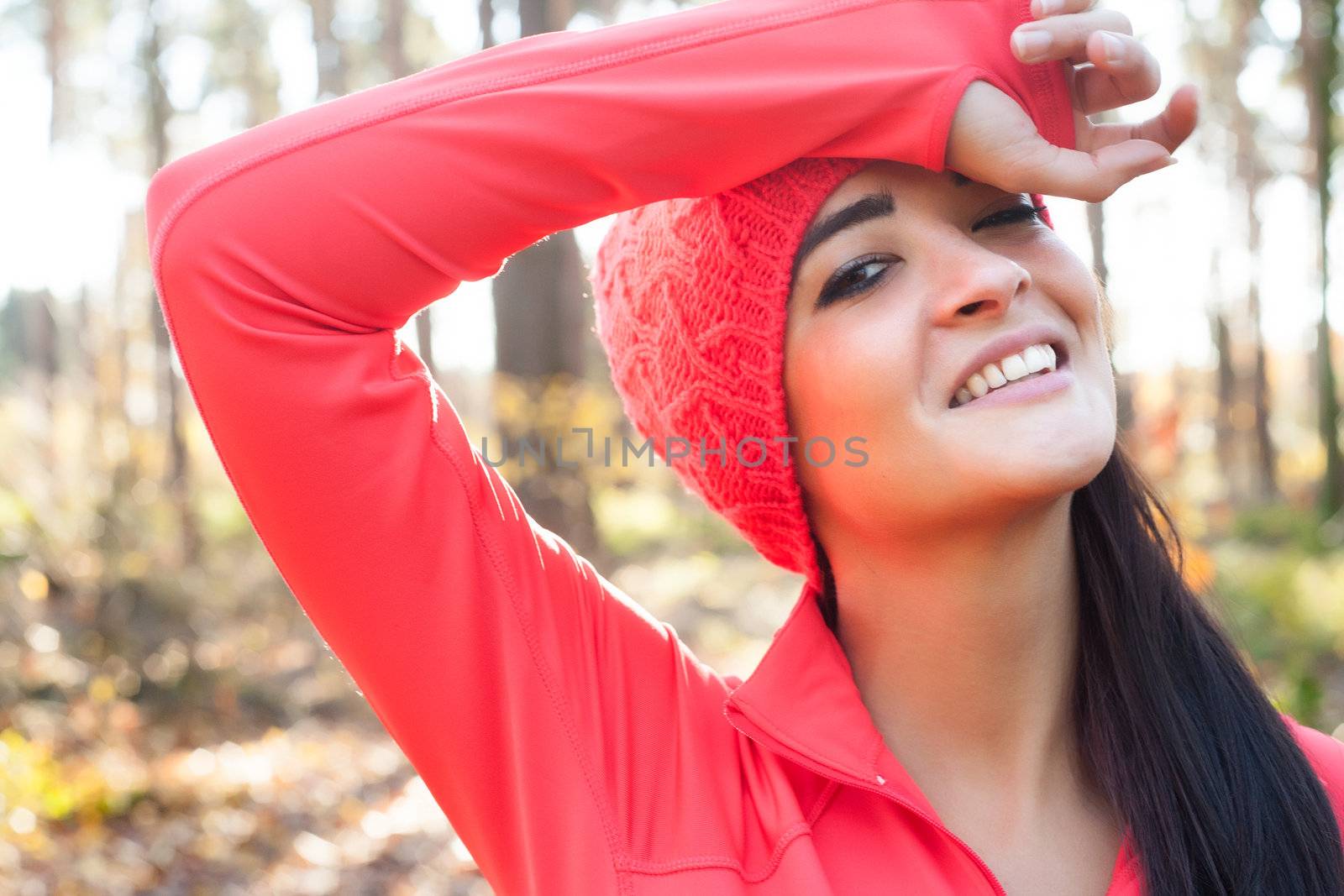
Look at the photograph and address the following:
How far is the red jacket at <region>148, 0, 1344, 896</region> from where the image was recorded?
1.47 m

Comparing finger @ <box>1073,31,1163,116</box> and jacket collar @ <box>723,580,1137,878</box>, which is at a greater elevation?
finger @ <box>1073,31,1163,116</box>

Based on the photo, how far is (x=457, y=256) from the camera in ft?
5.09

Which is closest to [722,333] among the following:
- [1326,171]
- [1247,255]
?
[1326,171]

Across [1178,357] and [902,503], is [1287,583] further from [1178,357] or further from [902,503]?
[1178,357]

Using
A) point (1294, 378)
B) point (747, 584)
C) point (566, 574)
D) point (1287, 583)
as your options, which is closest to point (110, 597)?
point (566, 574)

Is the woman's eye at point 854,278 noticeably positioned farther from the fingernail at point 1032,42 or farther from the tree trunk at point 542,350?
the tree trunk at point 542,350

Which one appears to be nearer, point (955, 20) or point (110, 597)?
point (955, 20)

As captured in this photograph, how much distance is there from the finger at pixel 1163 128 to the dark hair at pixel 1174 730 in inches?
26.9

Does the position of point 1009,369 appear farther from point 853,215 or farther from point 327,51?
point 327,51

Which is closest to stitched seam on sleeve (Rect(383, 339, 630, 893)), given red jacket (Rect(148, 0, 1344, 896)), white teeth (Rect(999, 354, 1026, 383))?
red jacket (Rect(148, 0, 1344, 896))

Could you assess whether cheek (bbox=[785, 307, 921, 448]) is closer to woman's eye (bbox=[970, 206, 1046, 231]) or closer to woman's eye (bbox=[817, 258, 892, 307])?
woman's eye (bbox=[817, 258, 892, 307])

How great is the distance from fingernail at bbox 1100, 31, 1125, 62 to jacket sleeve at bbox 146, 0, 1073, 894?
0.12 metres

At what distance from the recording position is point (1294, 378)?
46.7 m

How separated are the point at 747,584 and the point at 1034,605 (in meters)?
11.3
